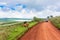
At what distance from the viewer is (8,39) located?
Answer: 16.1 meters

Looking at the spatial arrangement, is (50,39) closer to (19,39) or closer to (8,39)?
(19,39)

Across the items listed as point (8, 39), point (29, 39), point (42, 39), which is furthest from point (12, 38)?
point (42, 39)

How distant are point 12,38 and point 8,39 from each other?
0.50 m

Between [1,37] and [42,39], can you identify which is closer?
[1,37]

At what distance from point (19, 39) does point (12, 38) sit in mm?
735

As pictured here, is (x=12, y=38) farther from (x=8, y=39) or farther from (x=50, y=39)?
(x=50, y=39)

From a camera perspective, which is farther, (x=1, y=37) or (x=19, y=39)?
(x=19, y=39)

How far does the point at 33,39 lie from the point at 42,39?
36.7 inches

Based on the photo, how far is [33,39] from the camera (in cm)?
1644

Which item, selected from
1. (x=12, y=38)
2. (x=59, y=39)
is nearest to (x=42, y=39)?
(x=59, y=39)

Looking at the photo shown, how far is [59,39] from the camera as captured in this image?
16281mm

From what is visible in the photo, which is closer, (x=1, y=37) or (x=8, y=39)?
(x=1, y=37)

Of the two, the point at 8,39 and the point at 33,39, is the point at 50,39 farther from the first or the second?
the point at 8,39

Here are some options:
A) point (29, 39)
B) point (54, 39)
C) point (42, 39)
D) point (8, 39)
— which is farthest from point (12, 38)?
point (54, 39)
